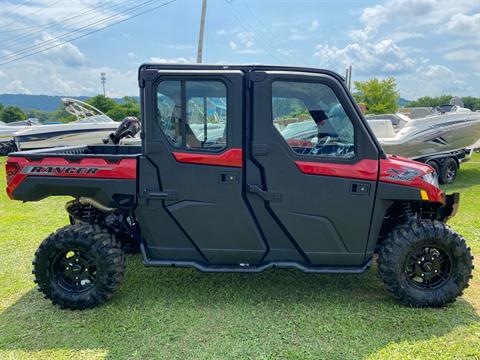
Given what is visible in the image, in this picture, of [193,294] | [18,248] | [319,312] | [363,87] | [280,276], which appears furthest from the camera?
[363,87]

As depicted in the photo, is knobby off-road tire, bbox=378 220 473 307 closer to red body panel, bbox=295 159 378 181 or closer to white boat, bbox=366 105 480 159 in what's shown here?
red body panel, bbox=295 159 378 181

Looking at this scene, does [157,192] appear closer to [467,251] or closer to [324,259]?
[324,259]

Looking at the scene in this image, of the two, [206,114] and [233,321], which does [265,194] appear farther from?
[233,321]

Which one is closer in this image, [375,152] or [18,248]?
[375,152]

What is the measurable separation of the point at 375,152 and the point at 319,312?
56.5 inches

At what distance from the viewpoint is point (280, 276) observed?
13.3 ft

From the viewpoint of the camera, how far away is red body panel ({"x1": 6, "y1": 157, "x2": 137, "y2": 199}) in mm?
3295

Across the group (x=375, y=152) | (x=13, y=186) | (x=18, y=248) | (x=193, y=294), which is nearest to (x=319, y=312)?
(x=193, y=294)

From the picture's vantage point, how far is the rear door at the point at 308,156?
3.17 meters

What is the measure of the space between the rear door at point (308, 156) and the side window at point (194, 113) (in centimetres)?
28

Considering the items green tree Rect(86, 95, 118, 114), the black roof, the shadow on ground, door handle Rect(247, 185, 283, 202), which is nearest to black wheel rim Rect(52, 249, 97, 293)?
the shadow on ground

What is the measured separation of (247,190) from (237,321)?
1083mm

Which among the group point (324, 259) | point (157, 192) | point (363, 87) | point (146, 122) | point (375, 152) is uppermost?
point (363, 87)

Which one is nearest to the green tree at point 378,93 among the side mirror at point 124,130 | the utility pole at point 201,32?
the utility pole at point 201,32
